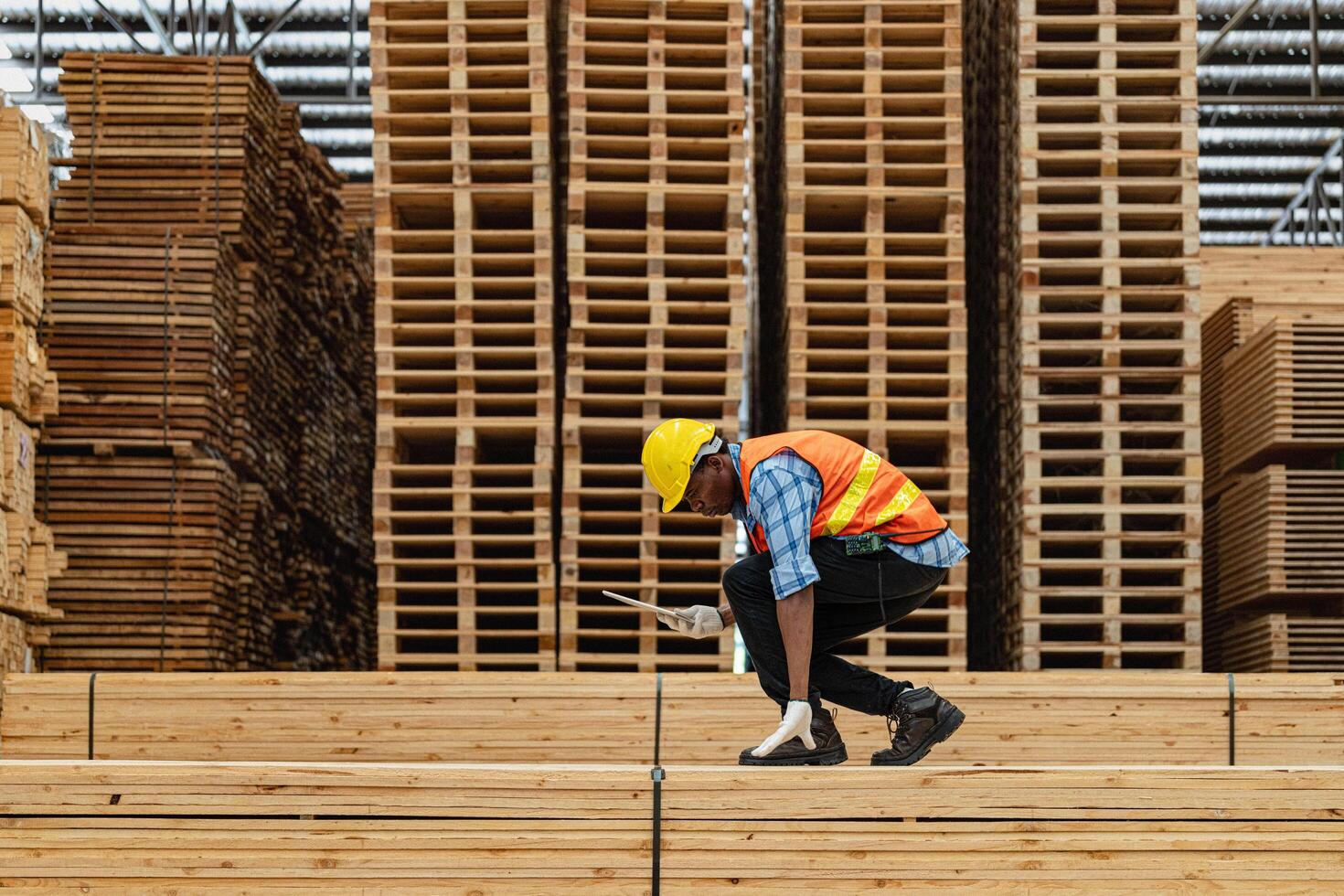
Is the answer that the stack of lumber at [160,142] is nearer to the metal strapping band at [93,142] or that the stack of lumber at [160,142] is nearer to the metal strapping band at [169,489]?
the metal strapping band at [93,142]

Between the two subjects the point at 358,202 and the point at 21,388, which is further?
the point at 358,202

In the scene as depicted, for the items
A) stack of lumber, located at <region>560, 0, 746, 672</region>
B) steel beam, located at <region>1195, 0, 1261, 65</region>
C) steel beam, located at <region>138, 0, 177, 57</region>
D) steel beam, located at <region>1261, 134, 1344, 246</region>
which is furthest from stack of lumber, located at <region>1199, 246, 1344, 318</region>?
steel beam, located at <region>138, 0, 177, 57</region>

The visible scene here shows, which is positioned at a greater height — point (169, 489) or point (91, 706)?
point (169, 489)

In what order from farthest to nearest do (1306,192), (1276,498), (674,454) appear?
(1306,192) < (1276,498) < (674,454)

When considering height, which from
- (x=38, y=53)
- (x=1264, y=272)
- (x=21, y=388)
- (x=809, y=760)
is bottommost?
(x=809, y=760)

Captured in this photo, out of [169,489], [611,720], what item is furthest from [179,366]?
[611,720]

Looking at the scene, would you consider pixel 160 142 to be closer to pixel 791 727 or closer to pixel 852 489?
pixel 852 489

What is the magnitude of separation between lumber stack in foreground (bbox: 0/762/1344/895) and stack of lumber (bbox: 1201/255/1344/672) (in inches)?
169

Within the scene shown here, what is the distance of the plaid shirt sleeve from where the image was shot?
17.1ft

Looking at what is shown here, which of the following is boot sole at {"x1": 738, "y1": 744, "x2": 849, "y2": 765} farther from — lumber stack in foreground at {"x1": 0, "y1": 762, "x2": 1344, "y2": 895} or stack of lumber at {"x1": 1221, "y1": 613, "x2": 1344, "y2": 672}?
stack of lumber at {"x1": 1221, "y1": 613, "x2": 1344, "y2": 672}

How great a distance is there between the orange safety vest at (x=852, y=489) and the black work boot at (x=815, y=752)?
615 millimetres

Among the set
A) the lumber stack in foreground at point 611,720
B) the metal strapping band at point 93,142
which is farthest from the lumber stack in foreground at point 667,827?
the metal strapping band at point 93,142

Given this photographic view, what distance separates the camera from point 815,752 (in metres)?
5.38

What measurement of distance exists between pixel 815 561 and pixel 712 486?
40cm
